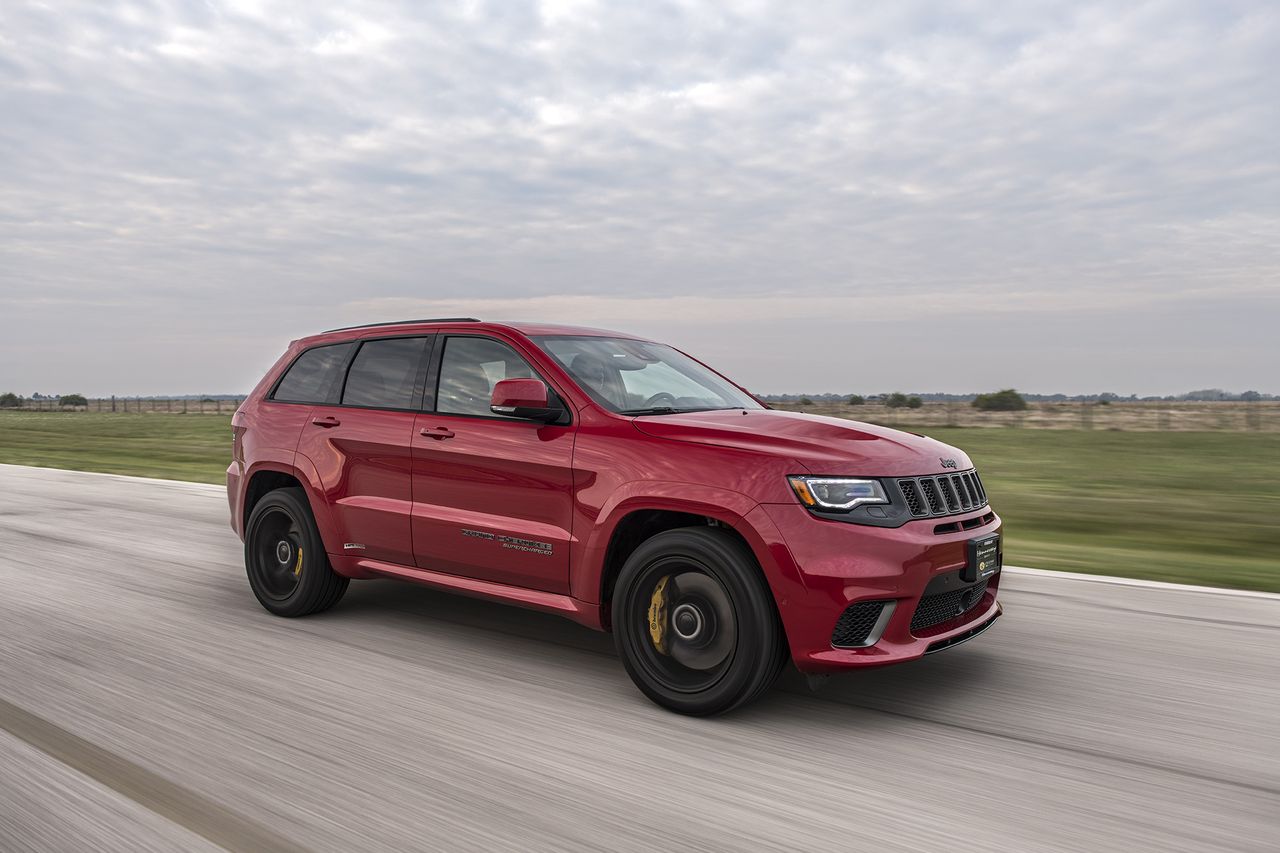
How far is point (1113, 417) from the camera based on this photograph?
4219 centimetres

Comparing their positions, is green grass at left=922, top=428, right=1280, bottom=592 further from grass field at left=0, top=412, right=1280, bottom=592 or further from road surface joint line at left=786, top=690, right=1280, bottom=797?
road surface joint line at left=786, top=690, right=1280, bottom=797

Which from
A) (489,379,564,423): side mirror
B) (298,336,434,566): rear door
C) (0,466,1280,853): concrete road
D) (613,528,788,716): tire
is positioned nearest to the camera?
(0,466,1280,853): concrete road

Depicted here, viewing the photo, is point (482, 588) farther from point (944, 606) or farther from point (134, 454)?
point (134, 454)

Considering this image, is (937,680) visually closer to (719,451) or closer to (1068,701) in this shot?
(1068,701)

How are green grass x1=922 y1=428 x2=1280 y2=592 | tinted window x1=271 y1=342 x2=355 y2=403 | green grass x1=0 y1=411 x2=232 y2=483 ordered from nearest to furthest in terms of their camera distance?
tinted window x1=271 y1=342 x2=355 y2=403, green grass x1=922 y1=428 x2=1280 y2=592, green grass x1=0 y1=411 x2=232 y2=483

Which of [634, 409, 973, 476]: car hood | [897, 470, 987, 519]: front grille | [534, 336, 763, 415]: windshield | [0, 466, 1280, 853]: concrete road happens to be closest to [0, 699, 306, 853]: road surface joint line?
[0, 466, 1280, 853]: concrete road

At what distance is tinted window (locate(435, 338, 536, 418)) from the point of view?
17.1ft

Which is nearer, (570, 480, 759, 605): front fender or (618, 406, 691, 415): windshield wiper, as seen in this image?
(570, 480, 759, 605): front fender

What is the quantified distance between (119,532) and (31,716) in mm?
6023

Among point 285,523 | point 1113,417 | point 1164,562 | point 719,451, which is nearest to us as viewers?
point 719,451

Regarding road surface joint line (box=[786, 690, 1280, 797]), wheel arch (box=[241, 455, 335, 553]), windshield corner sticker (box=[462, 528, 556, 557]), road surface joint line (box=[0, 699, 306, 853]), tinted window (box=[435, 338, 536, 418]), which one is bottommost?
road surface joint line (box=[786, 690, 1280, 797])

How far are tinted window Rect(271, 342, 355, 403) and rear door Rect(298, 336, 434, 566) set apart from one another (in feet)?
0.26

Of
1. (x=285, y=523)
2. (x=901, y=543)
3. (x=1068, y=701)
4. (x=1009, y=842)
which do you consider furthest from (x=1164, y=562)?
(x=285, y=523)

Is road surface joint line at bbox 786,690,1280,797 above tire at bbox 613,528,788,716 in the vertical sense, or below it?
below
